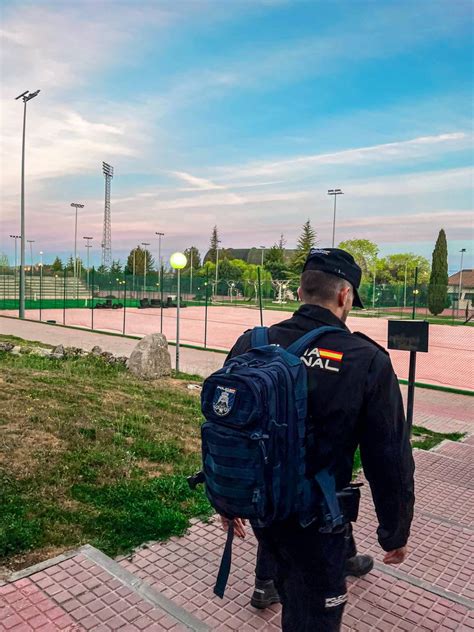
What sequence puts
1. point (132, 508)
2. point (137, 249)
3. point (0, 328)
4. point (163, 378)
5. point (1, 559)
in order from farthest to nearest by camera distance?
point (137, 249) → point (0, 328) → point (163, 378) → point (132, 508) → point (1, 559)

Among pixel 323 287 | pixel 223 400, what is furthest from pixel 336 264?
pixel 223 400

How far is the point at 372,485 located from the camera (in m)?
1.98

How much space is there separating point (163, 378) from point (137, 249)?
9729cm

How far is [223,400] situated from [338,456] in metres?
0.50

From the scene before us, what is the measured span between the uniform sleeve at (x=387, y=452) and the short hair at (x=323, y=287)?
0.33 metres

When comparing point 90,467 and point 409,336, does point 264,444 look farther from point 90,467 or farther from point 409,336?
point 409,336

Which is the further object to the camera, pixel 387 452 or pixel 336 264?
pixel 336 264

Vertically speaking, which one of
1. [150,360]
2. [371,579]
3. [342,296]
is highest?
[342,296]

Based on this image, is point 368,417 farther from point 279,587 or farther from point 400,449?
point 279,587

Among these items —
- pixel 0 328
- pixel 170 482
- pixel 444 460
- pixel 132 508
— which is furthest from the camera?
pixel 0 328

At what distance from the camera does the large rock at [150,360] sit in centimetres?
1014

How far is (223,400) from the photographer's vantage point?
→ 1811 mm

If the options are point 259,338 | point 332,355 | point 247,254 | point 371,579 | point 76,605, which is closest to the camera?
point 332,355

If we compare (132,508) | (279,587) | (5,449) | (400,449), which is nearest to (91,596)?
(132,508)
